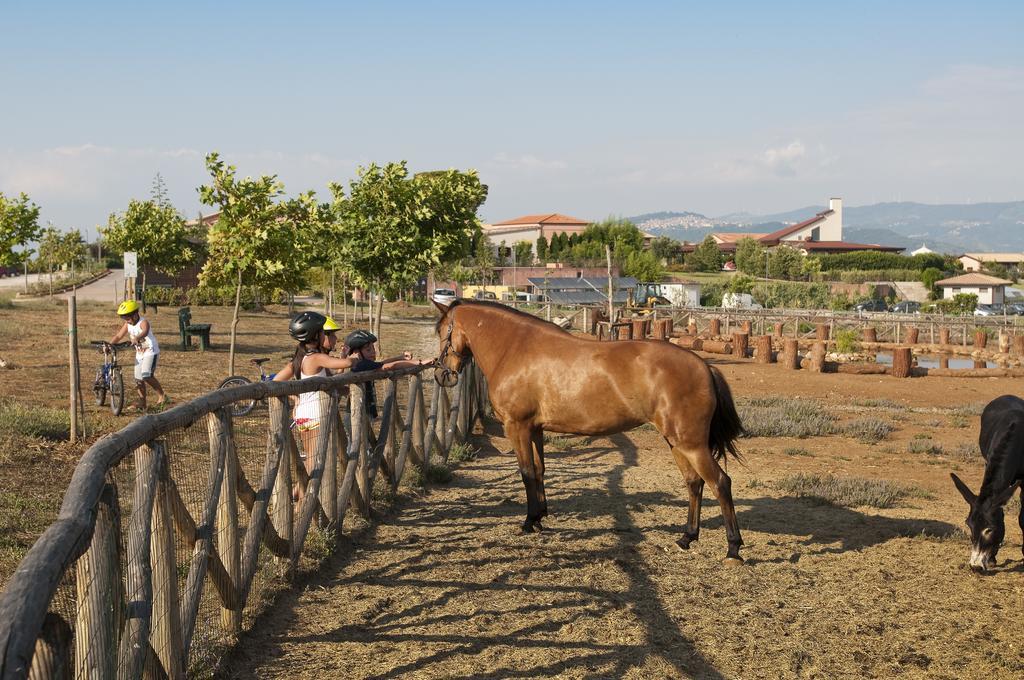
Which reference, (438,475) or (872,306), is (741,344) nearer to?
(438,475)

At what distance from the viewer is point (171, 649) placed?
165 inches

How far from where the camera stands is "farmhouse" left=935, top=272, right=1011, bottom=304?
78625 mm

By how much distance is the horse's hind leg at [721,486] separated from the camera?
718 centimetres

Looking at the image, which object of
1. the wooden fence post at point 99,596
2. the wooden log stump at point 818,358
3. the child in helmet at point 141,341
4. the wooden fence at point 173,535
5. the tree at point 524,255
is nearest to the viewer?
the wooden fence at point 173,535

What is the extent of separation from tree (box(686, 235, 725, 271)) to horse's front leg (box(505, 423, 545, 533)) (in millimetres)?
103138

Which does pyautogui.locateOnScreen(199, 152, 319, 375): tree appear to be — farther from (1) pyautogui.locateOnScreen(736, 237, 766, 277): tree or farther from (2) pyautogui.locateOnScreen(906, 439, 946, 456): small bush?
(1) pyautogui.locateOnScreen(736, 237, 766, 277): tree

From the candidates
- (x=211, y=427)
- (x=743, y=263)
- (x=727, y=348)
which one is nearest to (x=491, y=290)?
(x=727, y=348)

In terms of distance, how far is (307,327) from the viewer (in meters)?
7.62

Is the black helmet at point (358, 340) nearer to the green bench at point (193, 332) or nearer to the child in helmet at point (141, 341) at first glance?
the child in helmet at point (141, 341)

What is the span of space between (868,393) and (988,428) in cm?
1482

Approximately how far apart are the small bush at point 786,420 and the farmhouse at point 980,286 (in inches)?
2643

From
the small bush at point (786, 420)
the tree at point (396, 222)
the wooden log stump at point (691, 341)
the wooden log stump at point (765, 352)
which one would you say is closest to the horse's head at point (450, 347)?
the small bush at point (786, 420)

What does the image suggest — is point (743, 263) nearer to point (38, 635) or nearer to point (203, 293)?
point (203, 293)

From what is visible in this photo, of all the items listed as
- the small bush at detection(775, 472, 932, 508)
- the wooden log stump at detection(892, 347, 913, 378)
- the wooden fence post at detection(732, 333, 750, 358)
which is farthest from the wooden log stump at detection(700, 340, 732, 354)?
the small bush at detection(775, 472, 932, 508)
